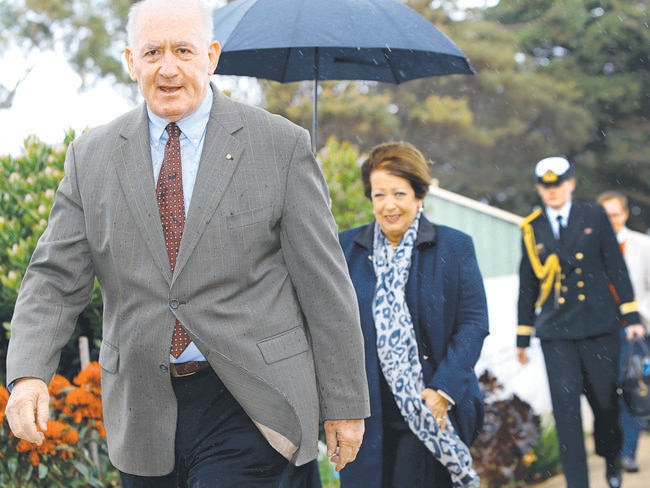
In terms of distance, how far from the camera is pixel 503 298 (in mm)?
11180

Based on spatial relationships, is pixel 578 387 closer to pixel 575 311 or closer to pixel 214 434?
pixel 575 311

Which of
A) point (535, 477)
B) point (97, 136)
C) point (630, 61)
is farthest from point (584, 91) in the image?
point (97, 136)

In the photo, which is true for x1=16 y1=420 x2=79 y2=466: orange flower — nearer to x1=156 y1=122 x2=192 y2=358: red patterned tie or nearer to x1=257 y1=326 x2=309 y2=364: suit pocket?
x1=156 y1=122 x2=192 y2=358: red patterned tie

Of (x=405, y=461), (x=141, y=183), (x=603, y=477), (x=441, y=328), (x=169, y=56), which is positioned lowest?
(x=603, y=477)

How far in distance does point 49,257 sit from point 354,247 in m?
2.18

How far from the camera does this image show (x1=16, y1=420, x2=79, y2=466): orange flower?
4.51 m

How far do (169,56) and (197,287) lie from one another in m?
0.69

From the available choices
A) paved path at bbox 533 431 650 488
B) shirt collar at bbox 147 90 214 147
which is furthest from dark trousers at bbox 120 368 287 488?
paved path at bbox 533 431 650 488

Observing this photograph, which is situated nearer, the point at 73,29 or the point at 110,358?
the point at 110,358

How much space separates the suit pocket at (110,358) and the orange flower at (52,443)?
56.4 inches

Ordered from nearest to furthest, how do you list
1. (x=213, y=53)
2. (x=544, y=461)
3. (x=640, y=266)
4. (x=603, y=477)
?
(x=213, y=53)
(x=544, y=461)
(x=603, y=477)
(x=640, y=266)

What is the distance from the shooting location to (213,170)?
310cm

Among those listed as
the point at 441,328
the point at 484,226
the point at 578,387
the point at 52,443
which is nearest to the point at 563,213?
the point at 578,387

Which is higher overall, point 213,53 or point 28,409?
point 213,53
